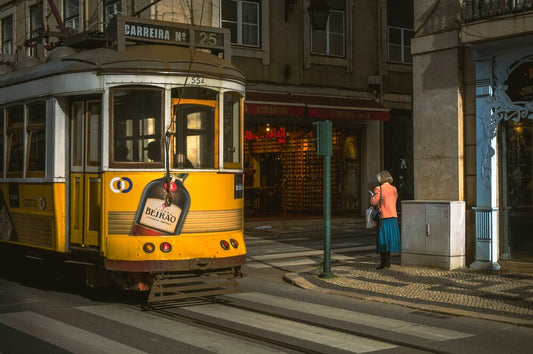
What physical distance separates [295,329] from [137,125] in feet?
10.2

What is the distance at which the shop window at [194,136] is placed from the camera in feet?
29.3

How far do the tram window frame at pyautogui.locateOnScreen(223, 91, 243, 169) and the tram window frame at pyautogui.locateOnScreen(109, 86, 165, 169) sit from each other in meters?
0.88

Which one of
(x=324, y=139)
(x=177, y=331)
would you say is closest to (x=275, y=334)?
(x=177, y=331)

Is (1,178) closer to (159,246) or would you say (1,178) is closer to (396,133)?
(159,246)

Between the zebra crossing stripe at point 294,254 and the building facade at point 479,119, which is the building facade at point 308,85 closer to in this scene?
the zebra crossing stripe at point 294,254

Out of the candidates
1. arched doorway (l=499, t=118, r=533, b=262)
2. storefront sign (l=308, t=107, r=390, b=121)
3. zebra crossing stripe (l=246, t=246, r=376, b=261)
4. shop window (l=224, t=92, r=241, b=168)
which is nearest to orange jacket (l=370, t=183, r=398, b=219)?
arched doorway (l=499, t=118, r=533, b=262)

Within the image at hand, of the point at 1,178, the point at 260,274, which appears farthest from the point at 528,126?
the point at 1,178

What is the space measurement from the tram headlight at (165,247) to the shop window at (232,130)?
1.29m

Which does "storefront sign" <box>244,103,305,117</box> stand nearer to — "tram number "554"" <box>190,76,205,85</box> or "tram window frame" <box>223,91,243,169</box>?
"tram window frame" <box>223,91,243,169</box>

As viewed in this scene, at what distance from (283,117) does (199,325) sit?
51.3 feet

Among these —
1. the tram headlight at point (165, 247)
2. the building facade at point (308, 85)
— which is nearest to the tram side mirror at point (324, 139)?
the tram headlight at point (165, 247)

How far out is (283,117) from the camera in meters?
23.0

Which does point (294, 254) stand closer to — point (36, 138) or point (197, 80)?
point (36, 138)

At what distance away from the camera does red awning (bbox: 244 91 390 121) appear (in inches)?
838
